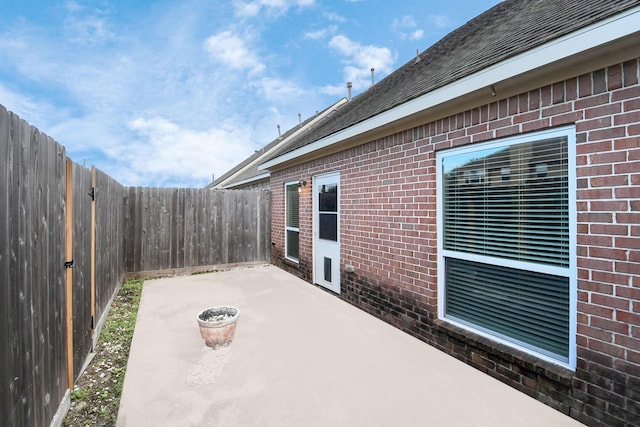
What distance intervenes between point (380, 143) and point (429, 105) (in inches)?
45.9

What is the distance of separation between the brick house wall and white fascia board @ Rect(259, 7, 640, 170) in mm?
257

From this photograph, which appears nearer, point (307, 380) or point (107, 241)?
point (307, 380)

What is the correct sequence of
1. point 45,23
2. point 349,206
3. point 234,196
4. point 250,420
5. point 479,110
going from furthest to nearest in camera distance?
point 234,196 → point 45,23 → point 349,206 → point 479,110 → point 250,420

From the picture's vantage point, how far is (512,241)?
9.11 ft

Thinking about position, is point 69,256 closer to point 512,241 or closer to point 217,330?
point 217,330

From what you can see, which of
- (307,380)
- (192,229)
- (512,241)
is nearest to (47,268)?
(307,380)

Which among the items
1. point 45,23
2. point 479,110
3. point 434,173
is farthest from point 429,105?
point 45,23

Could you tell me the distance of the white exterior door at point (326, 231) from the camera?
5551 mm

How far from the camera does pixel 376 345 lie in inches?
137

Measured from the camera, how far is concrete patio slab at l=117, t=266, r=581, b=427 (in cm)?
229

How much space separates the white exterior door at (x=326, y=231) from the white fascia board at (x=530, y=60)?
1.95 metres

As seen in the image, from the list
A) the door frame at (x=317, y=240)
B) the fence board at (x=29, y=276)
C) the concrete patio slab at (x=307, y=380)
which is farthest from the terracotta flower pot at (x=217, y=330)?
the door frame at (x=317, y=240)

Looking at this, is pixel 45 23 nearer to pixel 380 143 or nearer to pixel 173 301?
pixel 173 301

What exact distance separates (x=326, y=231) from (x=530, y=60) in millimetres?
4164
